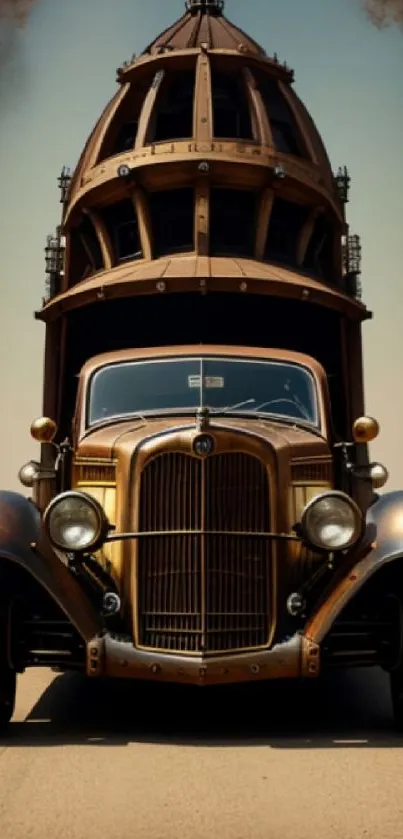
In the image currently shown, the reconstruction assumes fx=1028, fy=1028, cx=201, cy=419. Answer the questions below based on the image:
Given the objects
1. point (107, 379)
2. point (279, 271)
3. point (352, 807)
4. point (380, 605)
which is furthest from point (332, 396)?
point (352, 807)

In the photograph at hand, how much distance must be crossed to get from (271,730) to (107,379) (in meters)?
2.94

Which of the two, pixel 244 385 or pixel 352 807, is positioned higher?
pixel 244 385

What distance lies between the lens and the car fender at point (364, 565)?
19.3ft

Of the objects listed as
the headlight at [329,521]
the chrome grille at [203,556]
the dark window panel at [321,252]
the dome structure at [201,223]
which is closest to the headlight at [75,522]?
the chrome grille at [203,556]

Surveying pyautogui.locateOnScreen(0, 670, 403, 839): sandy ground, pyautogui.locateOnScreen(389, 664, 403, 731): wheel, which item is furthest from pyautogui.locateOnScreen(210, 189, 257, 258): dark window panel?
pyautogui.locateOnScreen(389, 664, 403, 731): wheel

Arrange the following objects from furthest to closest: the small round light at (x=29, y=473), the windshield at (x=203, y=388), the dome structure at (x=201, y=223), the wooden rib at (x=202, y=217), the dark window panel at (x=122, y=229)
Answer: the dark window panel at (x=122, y=229) < the wooden rib at (x=202, y=217) < the dome structure at (x=201, y=223) < the small round light at (x=29, y=473) < the windshield at (x=203, y=388)

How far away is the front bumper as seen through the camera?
569 centimetres

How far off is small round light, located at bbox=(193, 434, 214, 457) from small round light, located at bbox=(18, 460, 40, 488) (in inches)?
86.5

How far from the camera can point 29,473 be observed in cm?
827

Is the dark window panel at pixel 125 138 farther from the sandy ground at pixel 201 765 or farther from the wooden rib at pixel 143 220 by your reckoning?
the sandy ground at pixel 201 765

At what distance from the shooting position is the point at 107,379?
7734mm

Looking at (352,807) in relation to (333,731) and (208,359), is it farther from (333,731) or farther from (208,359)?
(208,359)

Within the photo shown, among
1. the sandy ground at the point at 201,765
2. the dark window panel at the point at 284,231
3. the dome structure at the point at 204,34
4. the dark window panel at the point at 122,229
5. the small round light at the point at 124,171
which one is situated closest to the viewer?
the sandy ground at the point at 201,765

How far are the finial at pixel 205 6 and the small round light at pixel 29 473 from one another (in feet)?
29.6
